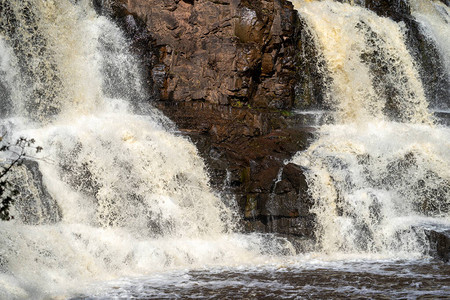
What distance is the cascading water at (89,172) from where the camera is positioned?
28.9 feet

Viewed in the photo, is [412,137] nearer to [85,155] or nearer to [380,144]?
[380,144]

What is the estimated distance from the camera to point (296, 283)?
8219 millimetres

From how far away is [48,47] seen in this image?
1342cm

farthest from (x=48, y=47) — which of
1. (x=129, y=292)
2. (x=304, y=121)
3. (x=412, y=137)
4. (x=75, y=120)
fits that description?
(x=412, y=137)

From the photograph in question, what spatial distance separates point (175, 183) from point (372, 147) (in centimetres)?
451

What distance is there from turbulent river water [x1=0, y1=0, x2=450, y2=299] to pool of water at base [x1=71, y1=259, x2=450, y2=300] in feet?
0.09

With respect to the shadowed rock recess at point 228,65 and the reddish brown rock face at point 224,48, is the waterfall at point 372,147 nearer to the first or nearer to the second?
the shadowed rock recess at point 228,65

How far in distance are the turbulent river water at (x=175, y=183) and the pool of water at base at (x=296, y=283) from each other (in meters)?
0.03

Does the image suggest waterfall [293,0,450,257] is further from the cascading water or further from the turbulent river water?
the cascading water

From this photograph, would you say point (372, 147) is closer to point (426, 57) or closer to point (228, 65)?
point (228, 65)

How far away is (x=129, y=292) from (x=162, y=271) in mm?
1317

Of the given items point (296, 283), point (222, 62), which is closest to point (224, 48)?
point (222, 62)

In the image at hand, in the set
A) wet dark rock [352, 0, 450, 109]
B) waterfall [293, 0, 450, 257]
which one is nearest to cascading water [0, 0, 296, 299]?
waterfall [293, 0, 450, 257]

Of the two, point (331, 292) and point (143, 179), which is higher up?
point (143, 179)
